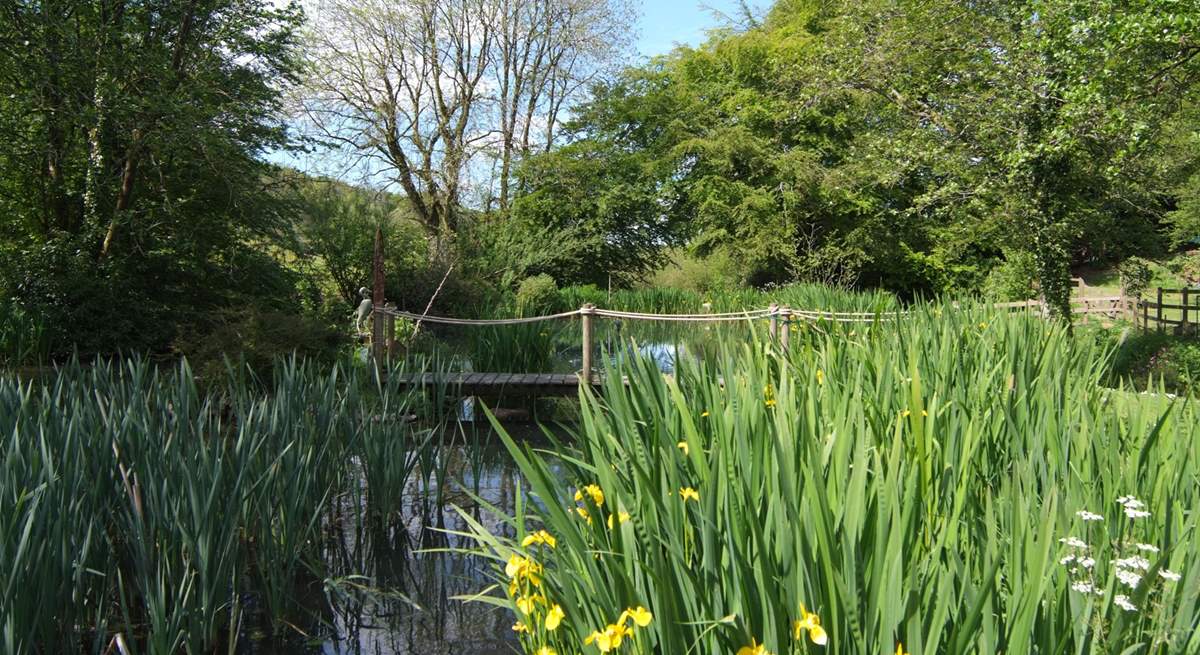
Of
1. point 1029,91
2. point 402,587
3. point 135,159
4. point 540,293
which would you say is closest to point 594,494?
point 402,587

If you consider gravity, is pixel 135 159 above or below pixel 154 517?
above

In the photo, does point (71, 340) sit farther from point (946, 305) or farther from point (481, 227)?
point (481, 227)

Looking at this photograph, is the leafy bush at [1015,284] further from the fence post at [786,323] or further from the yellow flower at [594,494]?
the yellow flower at [594,494]

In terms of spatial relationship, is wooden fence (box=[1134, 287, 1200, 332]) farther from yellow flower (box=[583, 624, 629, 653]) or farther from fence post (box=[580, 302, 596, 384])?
yellow flower (box=[583, 624, 629, 653])

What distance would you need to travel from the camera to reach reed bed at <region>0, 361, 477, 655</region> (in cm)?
198

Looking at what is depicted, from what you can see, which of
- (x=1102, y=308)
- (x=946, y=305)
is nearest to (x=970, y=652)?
(x=946, y=305)

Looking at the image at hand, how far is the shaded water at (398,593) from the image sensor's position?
2.89 meters

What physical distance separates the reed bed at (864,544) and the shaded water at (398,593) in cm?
86

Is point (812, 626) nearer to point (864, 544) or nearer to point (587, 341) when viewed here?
point (864, 544)

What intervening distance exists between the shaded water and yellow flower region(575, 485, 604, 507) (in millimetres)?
657

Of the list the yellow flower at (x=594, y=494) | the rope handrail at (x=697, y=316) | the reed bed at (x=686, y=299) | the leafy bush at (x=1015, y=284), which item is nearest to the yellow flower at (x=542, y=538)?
the yellow flower at (x=594, y=494)

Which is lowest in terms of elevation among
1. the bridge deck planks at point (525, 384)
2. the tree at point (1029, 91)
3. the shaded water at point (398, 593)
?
the shaded water at point (398, 593)

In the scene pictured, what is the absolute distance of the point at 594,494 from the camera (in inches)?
70.7

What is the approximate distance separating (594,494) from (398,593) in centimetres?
168
